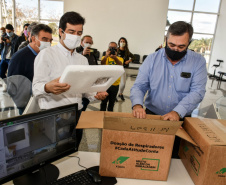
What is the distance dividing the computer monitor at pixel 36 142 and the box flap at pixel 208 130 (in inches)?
27.4

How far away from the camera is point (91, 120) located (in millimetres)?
1211

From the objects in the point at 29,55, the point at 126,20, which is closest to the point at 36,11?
the point at 126,20

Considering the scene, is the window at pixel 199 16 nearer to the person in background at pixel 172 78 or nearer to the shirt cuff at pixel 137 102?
the person in background at pixel 172 78

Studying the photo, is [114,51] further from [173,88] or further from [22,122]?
[22,122]

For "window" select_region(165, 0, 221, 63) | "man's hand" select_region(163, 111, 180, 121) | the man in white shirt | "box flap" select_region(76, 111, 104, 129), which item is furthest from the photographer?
"window" select_region(165, 0, 221, 63)

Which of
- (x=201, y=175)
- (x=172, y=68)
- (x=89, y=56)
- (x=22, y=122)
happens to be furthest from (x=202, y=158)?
(x=89, y=56)

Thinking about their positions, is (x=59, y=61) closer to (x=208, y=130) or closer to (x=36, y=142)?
(x=36, y=142)

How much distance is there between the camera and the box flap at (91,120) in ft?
3.71

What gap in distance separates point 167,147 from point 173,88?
2.20 feet

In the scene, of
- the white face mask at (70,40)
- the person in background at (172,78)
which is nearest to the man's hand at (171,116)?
the person in background at (172,78)

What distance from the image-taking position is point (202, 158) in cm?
106

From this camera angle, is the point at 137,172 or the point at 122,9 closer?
the point at 137,172

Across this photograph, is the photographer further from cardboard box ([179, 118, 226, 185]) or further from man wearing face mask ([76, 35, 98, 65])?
cardboard box ([179, 118, 226, 185])

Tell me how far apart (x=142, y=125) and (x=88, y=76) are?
40 cm
